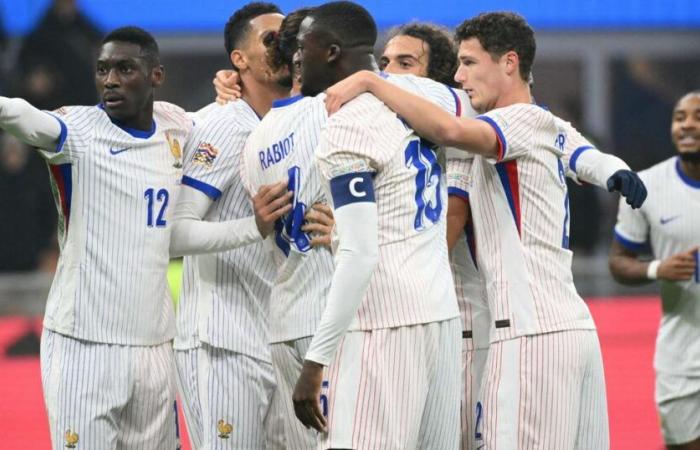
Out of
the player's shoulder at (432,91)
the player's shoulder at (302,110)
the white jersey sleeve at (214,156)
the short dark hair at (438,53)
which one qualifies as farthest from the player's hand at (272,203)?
the short dark hair at (438,53)

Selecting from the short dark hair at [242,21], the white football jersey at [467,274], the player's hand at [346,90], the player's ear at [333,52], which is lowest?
the white football jersey at [467,274]

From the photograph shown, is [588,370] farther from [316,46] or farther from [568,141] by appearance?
[316,46]

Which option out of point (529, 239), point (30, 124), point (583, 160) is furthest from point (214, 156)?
point (583, 160)

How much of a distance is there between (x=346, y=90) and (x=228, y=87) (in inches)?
62.4

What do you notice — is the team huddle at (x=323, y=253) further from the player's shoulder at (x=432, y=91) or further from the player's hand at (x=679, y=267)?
the player's hand at (x=679, y=267)

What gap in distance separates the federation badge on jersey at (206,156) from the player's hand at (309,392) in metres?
1.45

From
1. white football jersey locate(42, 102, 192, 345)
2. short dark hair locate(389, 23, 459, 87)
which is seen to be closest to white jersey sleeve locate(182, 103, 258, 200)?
white football jersey locate(42, 102, 192, 345)

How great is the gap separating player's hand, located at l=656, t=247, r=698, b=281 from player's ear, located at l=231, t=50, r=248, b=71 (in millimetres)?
2631

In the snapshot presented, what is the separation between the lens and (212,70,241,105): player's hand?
223 inches

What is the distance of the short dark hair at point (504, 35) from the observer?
15.8 feet

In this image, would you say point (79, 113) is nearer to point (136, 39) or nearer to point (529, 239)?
point (136, 39)

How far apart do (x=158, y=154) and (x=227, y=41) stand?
0.94 meters

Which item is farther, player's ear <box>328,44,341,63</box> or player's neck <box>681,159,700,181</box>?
player's neck <box>681,159,700,181</box>

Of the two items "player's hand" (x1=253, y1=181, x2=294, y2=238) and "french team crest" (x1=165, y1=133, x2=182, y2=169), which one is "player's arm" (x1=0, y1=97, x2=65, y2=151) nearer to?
"french team crest" (x1=165, y1=133, x2=182, y2=169)
